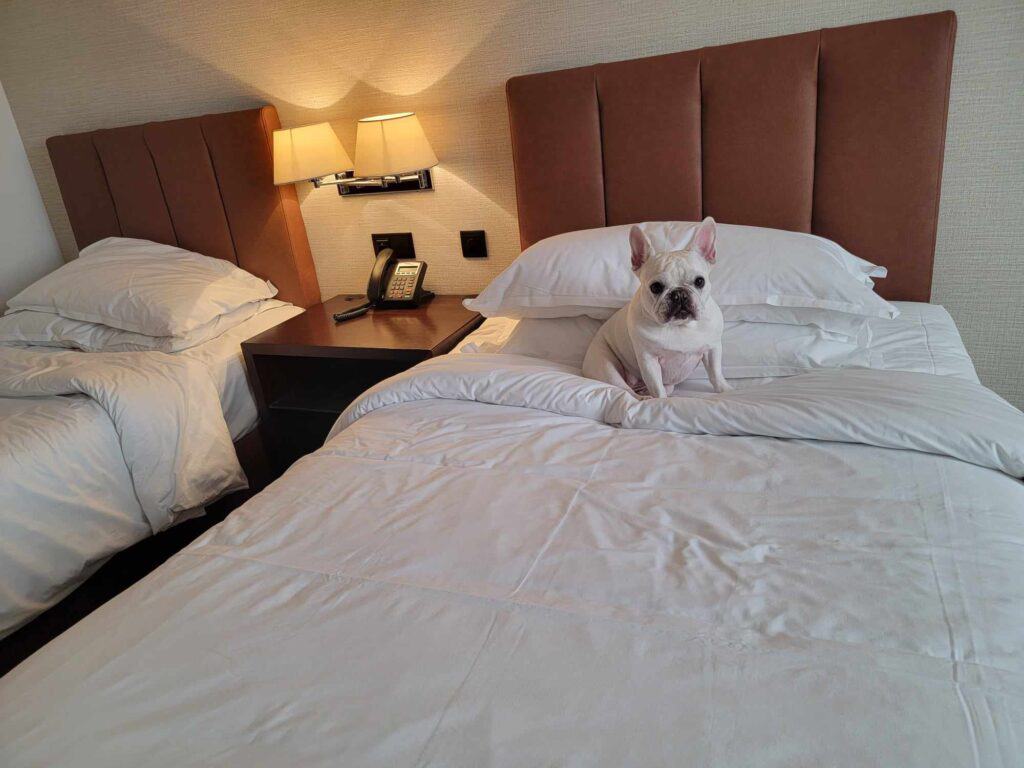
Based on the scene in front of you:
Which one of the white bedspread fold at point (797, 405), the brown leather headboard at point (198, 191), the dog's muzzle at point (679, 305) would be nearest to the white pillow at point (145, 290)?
the brown leather headboard at point (198, 191)

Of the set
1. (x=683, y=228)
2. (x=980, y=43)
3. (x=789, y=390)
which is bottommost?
(x=789, y=390)

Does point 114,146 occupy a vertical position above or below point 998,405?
above

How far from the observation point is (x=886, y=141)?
167cm

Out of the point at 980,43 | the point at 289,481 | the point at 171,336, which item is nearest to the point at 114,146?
the point at 171,336

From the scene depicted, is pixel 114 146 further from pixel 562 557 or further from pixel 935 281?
pixel 935 281

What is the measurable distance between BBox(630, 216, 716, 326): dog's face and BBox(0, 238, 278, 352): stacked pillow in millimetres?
1660

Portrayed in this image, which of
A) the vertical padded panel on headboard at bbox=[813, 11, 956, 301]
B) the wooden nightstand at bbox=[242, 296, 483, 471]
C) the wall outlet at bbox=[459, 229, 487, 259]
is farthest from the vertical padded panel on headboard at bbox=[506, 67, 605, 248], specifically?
the vertical padded panel on headboard at bbox=[813, 11, 956, 301]

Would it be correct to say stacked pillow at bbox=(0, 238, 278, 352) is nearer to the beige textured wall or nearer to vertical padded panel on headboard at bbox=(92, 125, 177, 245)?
vertical padded panel on headboard at bbox=(92, 125, 177, 245)

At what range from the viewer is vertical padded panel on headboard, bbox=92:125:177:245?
2.57 metres

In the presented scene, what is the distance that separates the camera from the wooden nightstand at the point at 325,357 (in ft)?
6.73

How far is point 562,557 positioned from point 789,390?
0.61 m

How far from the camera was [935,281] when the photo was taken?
185cm

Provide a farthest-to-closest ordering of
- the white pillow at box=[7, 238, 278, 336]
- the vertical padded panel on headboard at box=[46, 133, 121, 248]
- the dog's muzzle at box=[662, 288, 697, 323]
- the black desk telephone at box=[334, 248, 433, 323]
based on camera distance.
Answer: the vertical padded panel on headboard at box=[46, 133, 121, 248] → the black desk telephone at box=[334, 248, 433, 323] → the white pillow at box=[7, 238, 278, 336] → the dog's muzzle at box=[662, 288, 697, 323]

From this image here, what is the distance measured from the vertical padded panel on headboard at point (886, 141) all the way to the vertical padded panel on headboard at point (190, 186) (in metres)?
2.18
